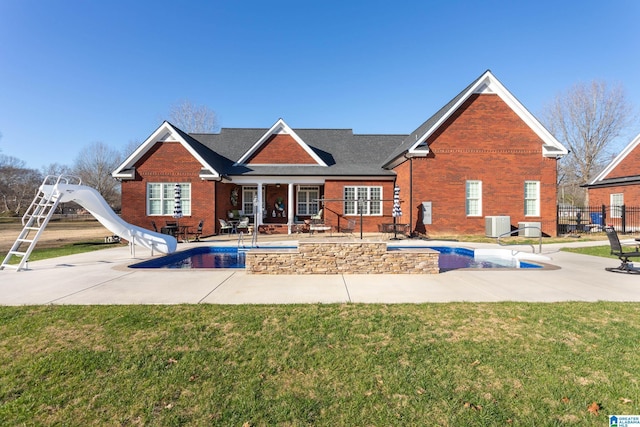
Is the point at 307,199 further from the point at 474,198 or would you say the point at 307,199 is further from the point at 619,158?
the point at 619,158

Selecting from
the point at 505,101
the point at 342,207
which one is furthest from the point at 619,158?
the point at 342,207

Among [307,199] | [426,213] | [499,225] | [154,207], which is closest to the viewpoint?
[499,225]

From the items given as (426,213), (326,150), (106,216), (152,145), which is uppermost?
(326,150)

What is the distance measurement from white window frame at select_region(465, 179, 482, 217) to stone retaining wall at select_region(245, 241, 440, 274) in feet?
41.4

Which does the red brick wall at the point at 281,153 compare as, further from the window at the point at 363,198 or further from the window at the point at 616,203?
the window at the point at 616,203

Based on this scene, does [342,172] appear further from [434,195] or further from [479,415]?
[479,415]

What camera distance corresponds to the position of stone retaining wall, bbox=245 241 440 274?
905cm

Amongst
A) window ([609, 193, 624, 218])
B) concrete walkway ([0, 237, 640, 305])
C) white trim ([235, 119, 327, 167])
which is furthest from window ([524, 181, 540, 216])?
white trim ([235, 119, 327, 167])

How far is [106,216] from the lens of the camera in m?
12.0

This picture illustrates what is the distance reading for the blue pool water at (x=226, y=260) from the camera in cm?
1096

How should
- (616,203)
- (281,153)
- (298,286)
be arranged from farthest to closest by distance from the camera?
(616,203)
(281,153)
(298,286)

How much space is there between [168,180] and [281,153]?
8200 millimetres

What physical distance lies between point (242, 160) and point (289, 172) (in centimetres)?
412

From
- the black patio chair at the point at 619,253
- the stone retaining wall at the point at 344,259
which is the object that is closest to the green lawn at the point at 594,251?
the black patio chair at the point at 619,253
